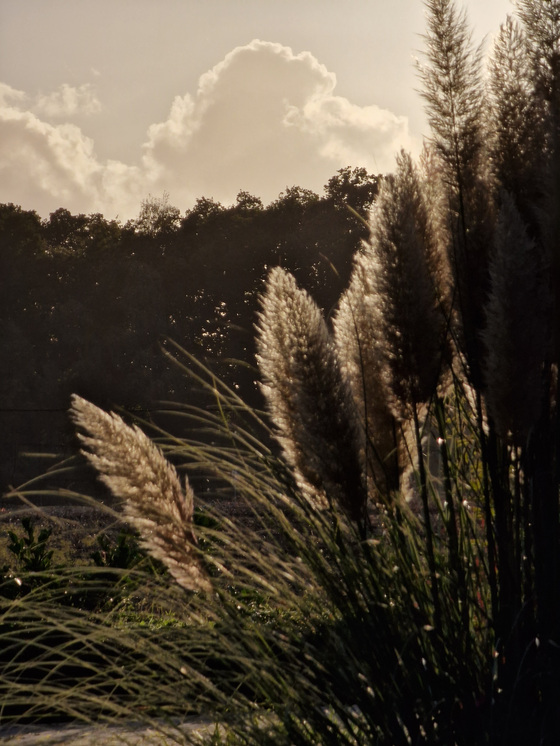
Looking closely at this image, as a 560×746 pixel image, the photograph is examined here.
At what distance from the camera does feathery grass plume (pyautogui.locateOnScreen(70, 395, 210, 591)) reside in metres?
1.91

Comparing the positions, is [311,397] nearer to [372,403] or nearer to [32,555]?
[372,403]

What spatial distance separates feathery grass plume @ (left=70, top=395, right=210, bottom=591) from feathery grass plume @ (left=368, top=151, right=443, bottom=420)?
1.91 feet

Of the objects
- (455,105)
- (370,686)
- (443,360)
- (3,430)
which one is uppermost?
(3,430)

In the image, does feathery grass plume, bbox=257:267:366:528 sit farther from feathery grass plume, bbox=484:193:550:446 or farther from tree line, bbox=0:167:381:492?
tree line, bbox=0:167:381:492

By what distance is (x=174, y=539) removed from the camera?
1968 millimetres

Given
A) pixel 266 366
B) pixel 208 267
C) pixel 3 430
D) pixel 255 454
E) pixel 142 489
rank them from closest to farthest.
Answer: pixel 142 489 < pixel 266 366 < pixel 255 454 < pixel 3 430 < pixel 208 267

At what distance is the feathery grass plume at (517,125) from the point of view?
6.87 feet

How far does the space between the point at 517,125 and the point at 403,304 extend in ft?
1.83

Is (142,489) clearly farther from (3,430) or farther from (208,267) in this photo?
(208,267)

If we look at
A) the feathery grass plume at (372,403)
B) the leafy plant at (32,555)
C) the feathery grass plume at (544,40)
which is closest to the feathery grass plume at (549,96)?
the feathery grass plume at (544,40)

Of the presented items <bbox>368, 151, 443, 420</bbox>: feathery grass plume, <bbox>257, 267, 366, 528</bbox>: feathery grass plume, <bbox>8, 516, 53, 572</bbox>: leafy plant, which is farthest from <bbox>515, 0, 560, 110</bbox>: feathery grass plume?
<bbox>8, 516, 53, 572</bbox>: leafy plant

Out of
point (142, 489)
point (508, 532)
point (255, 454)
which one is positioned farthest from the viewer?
point (255, 454)

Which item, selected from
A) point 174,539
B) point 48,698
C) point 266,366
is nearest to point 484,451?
point 266,366

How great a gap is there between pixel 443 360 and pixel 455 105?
2.08ft
